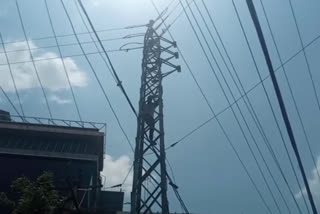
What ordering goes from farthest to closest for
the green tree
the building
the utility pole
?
the building → the green tree → the utility pole

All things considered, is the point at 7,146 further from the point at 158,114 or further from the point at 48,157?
the point at 158,114

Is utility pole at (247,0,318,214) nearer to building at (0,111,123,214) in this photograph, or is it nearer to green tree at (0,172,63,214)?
green tree at (0,172,63,214)

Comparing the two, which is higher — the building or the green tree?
the building

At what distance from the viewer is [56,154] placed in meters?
25.0

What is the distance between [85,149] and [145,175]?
17.6 m

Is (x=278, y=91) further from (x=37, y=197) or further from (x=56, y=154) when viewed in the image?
(x=56, y=154)

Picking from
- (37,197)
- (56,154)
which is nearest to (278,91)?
(37,197)

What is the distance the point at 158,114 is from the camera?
36.2 ft

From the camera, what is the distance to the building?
23953 millimetres

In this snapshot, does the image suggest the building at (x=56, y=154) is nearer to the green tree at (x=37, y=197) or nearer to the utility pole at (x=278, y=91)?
the green tree at (x=37, y=197)

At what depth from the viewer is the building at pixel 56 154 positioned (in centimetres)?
2395

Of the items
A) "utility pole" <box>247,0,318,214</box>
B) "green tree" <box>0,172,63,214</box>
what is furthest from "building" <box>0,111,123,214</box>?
"utility pole" <box>247,0,318,214</box>

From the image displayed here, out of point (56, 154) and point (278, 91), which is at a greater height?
point (56, 154)

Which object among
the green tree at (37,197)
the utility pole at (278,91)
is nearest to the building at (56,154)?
the green tree at (37,197)
